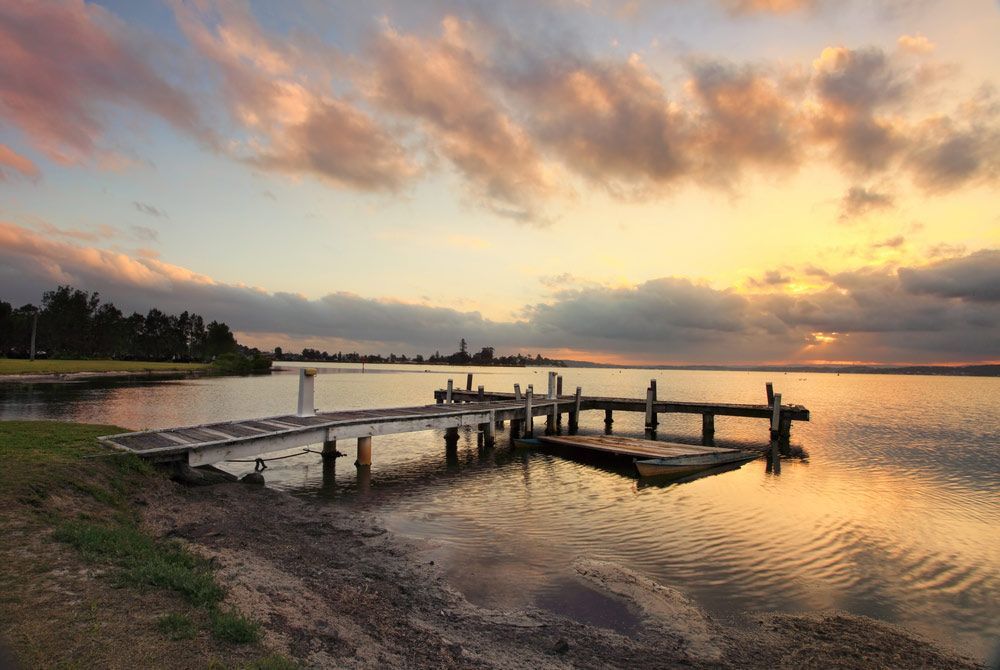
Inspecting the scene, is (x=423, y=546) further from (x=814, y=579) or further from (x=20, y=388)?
(x=20, y=388)

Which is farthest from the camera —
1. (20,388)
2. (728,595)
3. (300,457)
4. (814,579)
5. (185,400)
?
(20,388)

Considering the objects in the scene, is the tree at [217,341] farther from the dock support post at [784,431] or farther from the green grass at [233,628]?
the green grass at [233,628]

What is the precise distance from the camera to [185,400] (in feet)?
144

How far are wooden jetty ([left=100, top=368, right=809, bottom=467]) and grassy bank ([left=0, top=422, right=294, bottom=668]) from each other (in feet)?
12.1

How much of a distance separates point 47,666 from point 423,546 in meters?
7.42

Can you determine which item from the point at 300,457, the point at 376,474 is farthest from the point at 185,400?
the point at 376,474

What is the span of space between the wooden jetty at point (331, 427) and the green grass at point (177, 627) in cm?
904

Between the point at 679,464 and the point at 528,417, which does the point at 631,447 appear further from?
the point at 528,417

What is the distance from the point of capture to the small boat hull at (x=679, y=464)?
20.0 meters

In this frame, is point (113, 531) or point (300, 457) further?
point (300, 457)

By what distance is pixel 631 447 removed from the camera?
23.2m

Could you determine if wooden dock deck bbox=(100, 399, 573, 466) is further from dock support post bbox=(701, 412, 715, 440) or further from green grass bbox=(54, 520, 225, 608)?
dock support post bbox=(701, 412, 715, 440)

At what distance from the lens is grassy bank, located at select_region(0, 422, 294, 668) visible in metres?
4.67

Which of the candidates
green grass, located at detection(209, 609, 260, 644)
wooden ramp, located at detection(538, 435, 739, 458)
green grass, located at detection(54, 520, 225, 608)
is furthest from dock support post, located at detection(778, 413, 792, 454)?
green grass, located at detection(209, 609, 260, 644)
